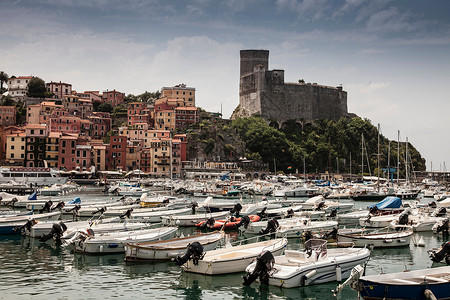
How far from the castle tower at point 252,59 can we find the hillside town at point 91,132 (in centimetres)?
1633

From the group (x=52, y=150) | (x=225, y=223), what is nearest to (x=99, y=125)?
(x=52, y=150)

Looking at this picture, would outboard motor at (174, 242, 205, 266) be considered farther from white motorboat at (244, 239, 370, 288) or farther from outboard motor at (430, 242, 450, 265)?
outboard motor at (430, 242, 450, 265)

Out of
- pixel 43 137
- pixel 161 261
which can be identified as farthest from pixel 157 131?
pixel 161 261

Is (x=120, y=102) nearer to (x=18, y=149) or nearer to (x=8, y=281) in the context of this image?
(x=18, y=149)

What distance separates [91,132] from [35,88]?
23.0 m

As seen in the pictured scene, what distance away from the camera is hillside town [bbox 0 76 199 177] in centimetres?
8556

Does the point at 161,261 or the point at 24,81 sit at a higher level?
the point at 24,81

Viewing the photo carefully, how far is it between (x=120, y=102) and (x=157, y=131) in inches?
1177

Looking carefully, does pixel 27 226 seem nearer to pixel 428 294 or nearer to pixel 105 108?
pixel 428 294

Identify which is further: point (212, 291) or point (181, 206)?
point (181, 206)

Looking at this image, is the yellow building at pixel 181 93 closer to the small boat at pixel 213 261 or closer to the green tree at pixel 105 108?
the green tree at pixel 105 108

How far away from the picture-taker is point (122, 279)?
19.1 m

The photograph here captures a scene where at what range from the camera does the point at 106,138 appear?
102125mm

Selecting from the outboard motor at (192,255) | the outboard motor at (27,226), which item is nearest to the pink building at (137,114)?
the outboard motor at (27,226)
